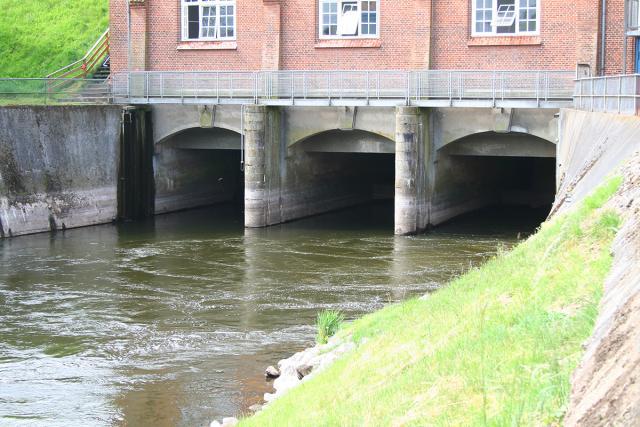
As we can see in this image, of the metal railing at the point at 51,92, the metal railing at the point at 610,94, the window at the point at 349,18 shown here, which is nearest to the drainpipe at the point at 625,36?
the metal railing at the point at 610,94

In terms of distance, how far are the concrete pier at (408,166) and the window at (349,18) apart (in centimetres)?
437

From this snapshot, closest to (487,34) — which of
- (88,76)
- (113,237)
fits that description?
(113,237)

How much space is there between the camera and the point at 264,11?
34156 mm

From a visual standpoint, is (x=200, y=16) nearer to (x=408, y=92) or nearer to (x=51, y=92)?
(x=51, y=92)

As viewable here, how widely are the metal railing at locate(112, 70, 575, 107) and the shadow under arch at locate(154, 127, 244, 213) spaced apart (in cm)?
162

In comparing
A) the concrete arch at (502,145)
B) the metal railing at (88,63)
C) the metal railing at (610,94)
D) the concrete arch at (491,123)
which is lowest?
the concrete arch at (502,145)

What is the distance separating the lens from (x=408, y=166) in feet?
96.4

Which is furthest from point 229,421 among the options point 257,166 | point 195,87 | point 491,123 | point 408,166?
point 195,87

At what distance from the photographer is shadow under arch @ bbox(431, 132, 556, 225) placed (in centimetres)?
3030

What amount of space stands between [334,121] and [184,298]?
455 inches

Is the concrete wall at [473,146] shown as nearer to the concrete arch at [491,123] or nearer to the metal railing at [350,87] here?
the concrete arch at [491,123]

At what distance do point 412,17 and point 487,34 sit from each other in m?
2.35

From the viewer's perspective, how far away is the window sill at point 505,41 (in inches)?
1200

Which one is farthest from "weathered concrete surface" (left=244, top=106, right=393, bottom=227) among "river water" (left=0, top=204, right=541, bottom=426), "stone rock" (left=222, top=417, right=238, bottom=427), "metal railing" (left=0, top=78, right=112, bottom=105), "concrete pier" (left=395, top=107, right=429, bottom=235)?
"stone rock" (left=222, top=417, right=238, bottom=427)
